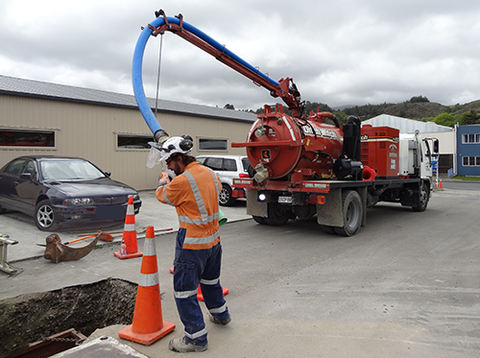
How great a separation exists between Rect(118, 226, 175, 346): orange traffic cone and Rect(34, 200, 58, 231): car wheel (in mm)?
4830

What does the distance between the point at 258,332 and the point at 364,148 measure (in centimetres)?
791

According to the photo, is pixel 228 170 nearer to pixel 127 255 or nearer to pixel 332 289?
pixel 127 255

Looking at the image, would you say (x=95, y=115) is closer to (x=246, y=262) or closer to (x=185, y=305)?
(x=246, y=262)

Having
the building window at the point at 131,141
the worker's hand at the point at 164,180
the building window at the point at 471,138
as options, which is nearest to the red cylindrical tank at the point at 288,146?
the worker's hand at the point at 164,180

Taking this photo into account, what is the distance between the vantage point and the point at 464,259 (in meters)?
6.32

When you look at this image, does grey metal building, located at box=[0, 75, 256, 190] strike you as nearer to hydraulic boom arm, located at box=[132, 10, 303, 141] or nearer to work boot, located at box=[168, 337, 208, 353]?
hydraulic boom arm, located at box=[132, 10, 303, 141]

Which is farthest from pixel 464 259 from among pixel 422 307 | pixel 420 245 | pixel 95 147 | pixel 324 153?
pixel 95 147

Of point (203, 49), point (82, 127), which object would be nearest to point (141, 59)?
point (203, 49)

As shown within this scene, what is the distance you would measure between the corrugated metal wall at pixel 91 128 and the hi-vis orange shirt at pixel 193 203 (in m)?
11.0

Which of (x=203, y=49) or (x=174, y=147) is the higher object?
(x=203, y=49)

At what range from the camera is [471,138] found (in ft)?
133

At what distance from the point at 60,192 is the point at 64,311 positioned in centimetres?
367

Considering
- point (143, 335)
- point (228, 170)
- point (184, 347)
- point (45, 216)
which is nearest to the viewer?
point (184, 347)

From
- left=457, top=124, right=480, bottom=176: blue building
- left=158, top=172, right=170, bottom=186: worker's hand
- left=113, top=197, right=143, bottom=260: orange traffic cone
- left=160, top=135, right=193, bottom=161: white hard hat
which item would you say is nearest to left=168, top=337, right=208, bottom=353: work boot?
left=158, top=172, right=170, bottom=186: worker's hand
